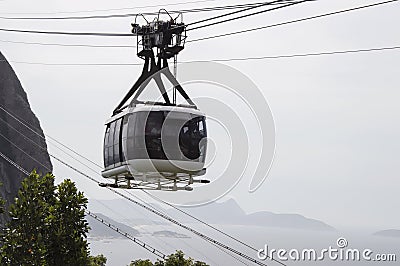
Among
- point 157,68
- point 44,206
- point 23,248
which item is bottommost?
point 23,248


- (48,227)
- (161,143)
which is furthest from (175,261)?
(161,143)

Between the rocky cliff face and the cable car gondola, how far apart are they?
124724 millimetres

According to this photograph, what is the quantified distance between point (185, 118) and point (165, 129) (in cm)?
84

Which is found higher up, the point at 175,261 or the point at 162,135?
the point at 175,261

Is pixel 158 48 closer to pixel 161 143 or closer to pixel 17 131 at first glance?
pixel 161 143

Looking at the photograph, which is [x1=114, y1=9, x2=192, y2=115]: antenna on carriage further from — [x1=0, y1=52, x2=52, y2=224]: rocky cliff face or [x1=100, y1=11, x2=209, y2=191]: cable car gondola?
[x1=0, y1=52, x2=52, y2=224]: rocky cliff face

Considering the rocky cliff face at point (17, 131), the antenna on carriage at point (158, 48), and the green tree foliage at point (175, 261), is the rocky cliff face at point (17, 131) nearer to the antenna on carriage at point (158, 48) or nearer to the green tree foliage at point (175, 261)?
the green tree foliage at point (175, 261)

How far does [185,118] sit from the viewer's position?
87.7ft

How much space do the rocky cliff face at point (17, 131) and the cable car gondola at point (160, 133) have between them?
124724 millimetres

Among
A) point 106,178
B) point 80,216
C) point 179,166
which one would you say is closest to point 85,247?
point 80,216

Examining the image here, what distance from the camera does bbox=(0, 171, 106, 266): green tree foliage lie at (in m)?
31.6

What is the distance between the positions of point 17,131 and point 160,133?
133m

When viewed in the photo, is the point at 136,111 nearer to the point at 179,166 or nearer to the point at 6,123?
the point at 179,166

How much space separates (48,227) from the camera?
32.1 meters
